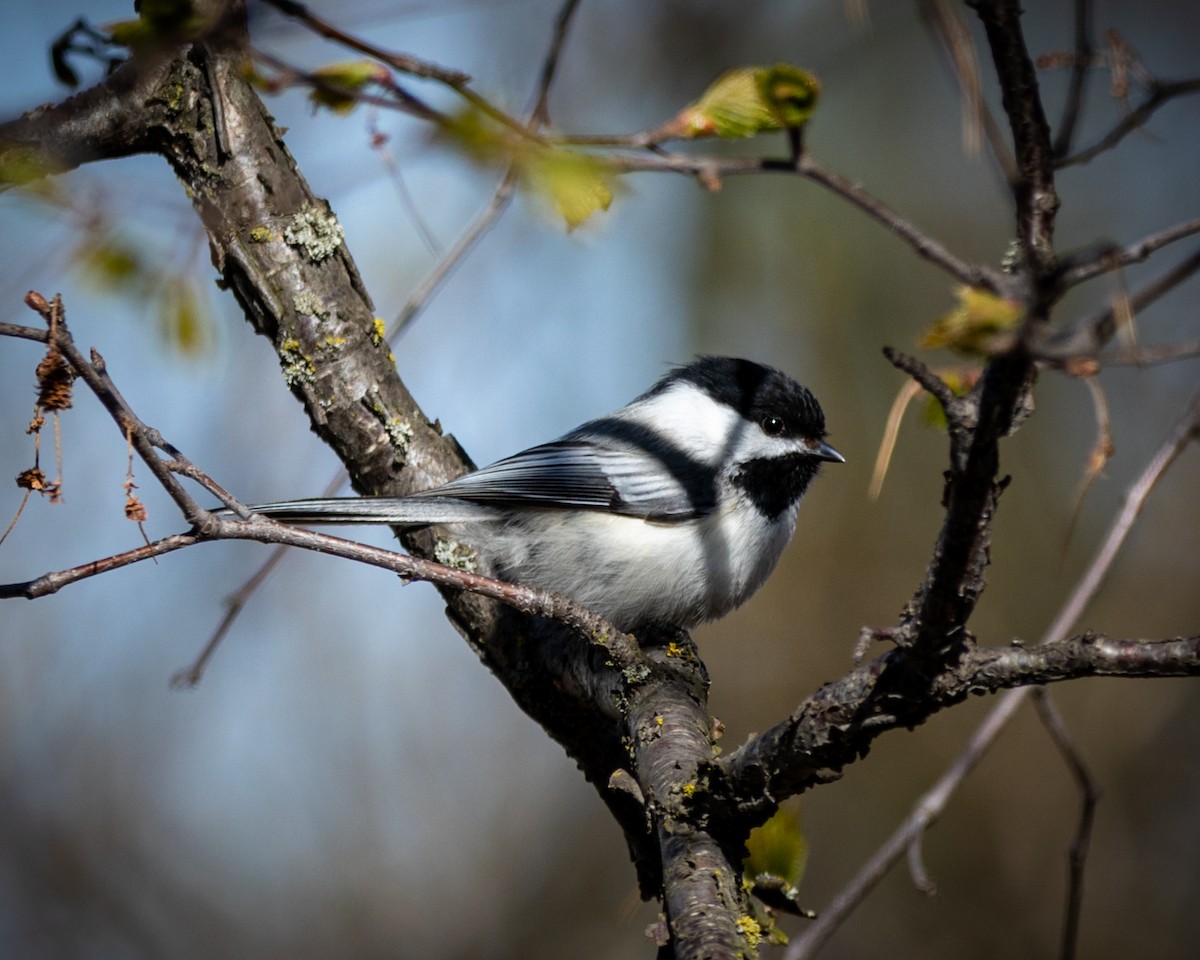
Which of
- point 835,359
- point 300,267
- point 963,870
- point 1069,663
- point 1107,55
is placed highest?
point 835,359

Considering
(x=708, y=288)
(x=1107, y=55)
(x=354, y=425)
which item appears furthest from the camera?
(x=708, y=288)

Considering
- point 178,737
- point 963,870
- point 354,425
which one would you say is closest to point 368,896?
point 178,737

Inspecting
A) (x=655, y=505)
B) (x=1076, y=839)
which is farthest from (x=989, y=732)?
(x=655, y=505)

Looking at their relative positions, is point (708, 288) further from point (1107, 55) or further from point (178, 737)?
point (1107, 55)

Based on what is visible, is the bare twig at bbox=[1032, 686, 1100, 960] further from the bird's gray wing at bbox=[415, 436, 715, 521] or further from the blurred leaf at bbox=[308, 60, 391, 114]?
the blurred leaf at bbox=[308, 60, 391, 114]

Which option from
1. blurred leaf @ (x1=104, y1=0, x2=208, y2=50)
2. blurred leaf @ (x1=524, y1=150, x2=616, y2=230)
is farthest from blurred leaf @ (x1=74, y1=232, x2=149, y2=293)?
blurred leaf @ (x1=524, y1=150, x2=616, y2=230)

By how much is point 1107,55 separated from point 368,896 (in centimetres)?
487

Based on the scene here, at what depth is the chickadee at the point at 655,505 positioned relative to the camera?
2807 mm

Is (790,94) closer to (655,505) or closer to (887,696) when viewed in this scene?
(887,696)

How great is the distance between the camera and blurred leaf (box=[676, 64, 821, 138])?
1.37 meters

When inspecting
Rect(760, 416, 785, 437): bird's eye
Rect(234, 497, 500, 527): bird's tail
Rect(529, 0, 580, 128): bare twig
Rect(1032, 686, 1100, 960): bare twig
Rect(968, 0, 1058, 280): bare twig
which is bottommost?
Rect(1032, 686, 1100, 960): bare twig

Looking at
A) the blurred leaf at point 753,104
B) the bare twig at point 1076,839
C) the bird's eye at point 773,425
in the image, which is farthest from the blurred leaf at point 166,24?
the bird's eye at point 773,425

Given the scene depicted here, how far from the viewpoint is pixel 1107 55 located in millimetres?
1710

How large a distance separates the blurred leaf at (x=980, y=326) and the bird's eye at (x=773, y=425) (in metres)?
2.24
